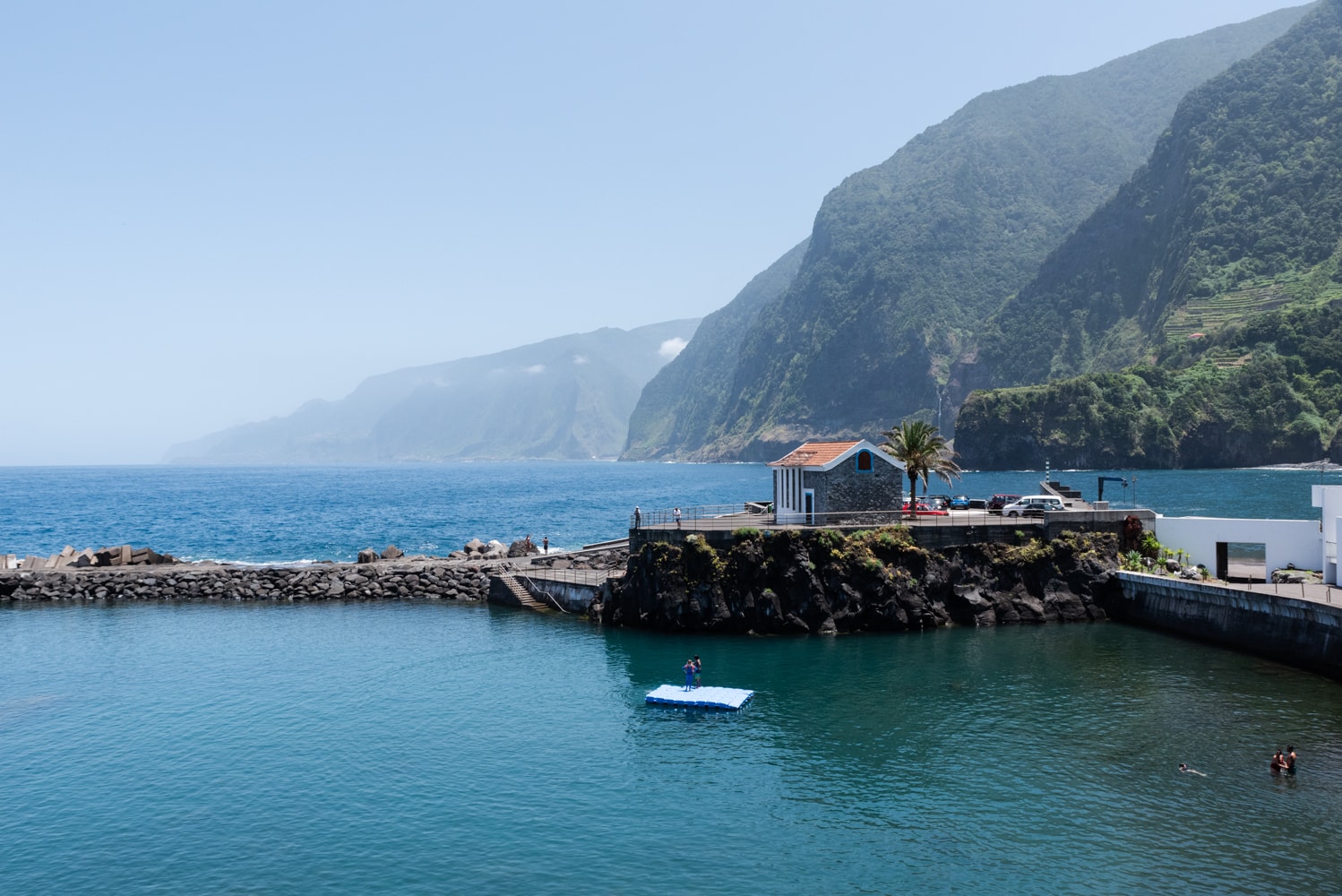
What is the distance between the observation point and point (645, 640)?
4966 cm

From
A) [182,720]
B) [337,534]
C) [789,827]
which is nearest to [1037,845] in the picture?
[789,827]

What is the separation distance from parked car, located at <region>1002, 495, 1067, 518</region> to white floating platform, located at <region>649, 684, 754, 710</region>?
2577 cm

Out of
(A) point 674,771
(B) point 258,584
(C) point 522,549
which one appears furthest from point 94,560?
(A) point 674,771

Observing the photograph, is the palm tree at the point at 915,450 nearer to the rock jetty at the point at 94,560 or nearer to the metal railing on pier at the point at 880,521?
the metal railing on pier at the point at 880,521

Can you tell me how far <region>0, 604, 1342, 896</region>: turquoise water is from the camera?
2427 cm

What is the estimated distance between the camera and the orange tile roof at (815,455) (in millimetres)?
54531

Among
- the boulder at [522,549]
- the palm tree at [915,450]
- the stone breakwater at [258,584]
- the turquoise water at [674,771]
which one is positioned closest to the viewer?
the turquoise water at [674,771]

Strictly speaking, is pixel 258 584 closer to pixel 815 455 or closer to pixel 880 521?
pixel 815 455

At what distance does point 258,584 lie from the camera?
67.5 meters

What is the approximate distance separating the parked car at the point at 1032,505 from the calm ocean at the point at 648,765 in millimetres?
8776

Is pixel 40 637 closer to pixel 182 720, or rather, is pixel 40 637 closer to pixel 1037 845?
pixel 182 720

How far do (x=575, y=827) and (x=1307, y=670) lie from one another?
3228cm

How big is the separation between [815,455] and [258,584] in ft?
133

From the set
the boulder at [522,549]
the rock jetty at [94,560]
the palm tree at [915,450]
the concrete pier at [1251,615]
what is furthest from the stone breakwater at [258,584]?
the concrete pier at [1251,615]
